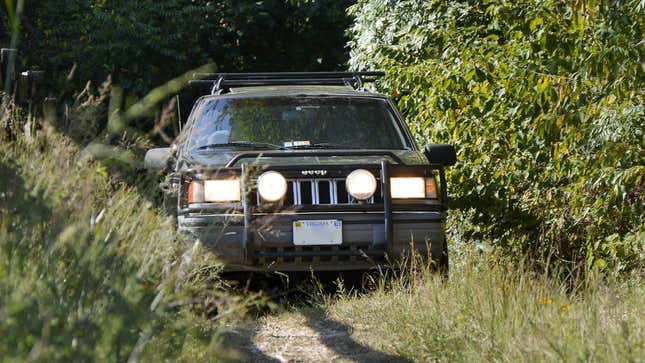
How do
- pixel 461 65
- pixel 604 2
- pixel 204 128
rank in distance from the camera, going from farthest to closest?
pixel 461 65
pixel 204 128
pixel 604 2

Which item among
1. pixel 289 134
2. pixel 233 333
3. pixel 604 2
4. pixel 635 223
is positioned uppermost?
pixel 604 2

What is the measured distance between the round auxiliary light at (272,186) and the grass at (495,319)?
0.91 metres

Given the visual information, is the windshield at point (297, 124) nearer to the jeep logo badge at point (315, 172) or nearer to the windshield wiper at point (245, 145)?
the windshield wiper at point (245, 145)

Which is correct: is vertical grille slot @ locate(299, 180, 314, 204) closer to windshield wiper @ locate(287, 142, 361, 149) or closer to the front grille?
the front grille

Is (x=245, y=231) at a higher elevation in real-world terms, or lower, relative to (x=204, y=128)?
lower

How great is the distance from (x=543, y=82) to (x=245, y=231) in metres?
2.39

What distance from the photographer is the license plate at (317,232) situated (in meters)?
8.13

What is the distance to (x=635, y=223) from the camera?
8.48m

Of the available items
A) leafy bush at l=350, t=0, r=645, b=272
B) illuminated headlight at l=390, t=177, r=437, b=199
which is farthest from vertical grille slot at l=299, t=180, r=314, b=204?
leafy bush at l=350, t=0, r=645, b=272

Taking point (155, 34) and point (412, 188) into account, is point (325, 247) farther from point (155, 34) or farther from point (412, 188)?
point (155, 34)

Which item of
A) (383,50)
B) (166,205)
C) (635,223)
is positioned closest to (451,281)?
(635,223)

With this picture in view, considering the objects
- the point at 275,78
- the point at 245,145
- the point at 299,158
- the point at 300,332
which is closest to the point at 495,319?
the point at 300,332

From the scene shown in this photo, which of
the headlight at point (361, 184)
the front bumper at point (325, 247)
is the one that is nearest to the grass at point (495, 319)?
the front bumper at point (325, 247)

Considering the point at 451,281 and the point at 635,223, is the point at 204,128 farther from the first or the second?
the point at 635,223
